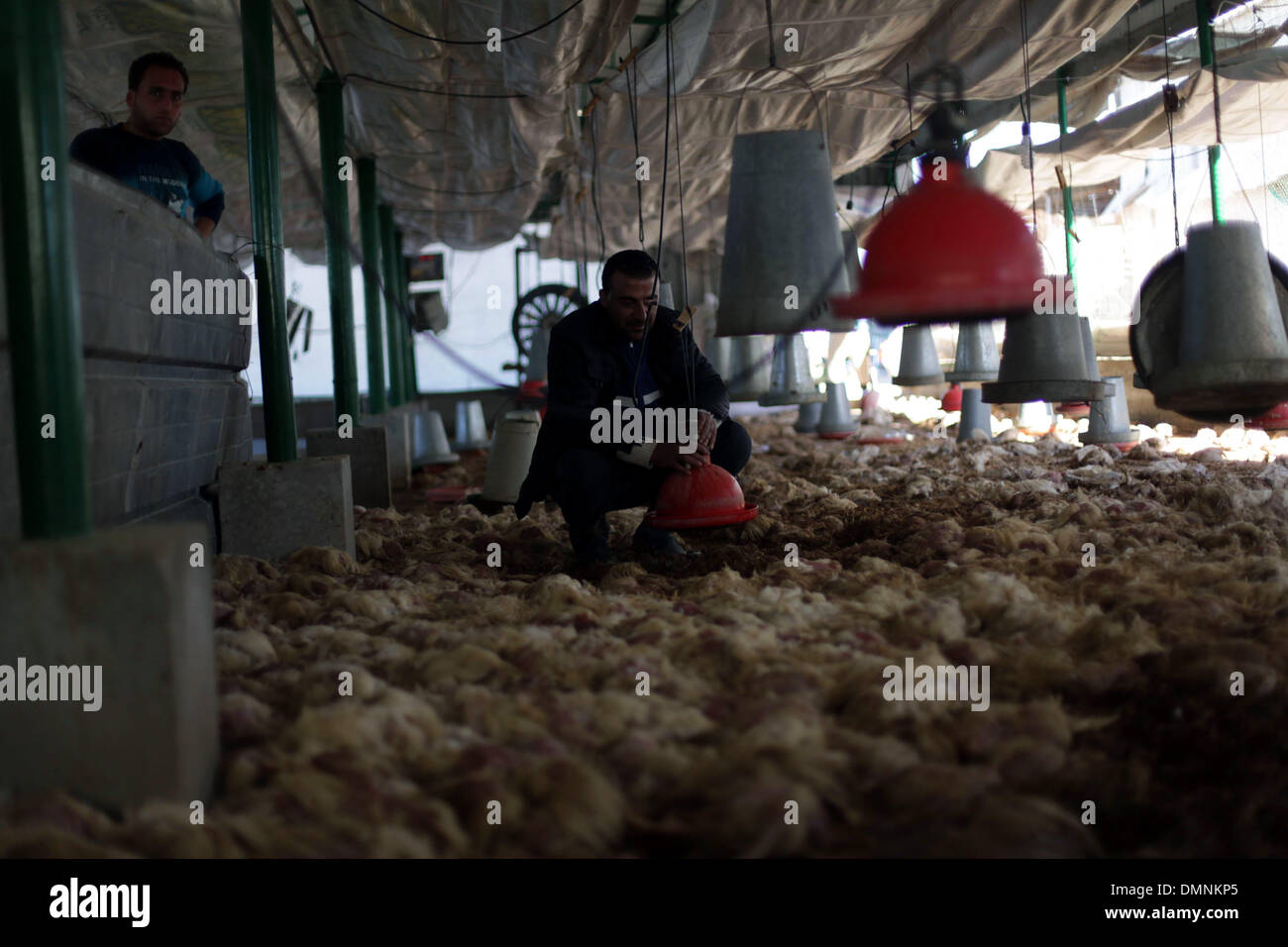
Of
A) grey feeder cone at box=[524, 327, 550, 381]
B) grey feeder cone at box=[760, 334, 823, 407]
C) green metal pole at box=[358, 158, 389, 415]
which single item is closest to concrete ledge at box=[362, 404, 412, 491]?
green metal pole at box=[358, 158, 389, 415]

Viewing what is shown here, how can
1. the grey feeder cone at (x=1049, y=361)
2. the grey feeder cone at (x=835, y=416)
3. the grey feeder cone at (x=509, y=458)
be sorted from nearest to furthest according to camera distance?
the grey feeder cone at (x=1049, y=361) → the grey feeder cone at (x=509, y=458) → the grey feeder cone at (x=835, y=416)

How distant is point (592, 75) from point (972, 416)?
13.5 feet

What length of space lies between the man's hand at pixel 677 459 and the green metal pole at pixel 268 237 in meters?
1.47

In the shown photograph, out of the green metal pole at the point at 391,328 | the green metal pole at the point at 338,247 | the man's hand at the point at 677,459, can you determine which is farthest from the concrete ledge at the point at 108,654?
the green metal pole at the point at 391,328

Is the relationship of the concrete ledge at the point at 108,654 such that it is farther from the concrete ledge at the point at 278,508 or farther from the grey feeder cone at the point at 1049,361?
the grey feeder cone at the point at 1049,361

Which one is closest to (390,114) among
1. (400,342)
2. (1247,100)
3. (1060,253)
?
(400,342)

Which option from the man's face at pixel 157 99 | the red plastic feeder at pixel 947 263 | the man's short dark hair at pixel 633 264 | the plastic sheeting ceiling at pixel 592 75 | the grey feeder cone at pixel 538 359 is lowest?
the red plastic feeder at pixel 947 263

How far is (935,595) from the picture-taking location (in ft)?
8.29

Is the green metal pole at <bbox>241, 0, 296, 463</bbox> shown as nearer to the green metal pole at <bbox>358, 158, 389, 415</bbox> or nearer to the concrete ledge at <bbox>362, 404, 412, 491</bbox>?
the concrete ledge at <bbox>362, 404, 412, 491</bbox>

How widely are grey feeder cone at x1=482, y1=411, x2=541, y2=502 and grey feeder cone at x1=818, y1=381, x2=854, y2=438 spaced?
157 inches

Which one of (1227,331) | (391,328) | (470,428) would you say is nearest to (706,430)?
(1227,331)

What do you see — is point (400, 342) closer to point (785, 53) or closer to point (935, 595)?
point (785, 53)

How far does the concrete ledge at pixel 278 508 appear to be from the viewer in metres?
3.43

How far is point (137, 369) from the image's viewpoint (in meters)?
2.88
